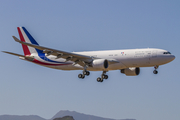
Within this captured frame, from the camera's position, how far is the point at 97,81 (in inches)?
2352

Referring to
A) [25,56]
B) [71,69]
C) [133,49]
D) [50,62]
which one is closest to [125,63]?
[133,49]

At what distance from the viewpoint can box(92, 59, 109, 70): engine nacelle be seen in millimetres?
55031

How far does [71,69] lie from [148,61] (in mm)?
15593

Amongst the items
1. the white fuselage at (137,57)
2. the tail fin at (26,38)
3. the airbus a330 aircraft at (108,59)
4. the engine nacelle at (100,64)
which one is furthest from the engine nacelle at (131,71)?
the tail fin at (26,38)

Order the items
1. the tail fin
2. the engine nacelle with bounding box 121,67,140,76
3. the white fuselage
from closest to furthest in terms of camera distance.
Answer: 1. the white fuselage
2. the engine nacelle with bounding box 121,67,140,76
3. the tail fin

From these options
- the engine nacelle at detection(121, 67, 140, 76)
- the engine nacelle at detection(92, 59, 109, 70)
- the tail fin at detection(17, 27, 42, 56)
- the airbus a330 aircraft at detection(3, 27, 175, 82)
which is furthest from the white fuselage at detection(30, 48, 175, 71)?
the tail fin at detection(17, 27, 42, 56)

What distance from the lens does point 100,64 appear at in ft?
181

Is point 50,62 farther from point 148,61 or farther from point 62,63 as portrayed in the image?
point 148,61

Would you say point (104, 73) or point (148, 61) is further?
point (104, 73)

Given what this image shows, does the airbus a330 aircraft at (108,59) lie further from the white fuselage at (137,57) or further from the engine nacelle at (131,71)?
the engine nacelle at (131,71)

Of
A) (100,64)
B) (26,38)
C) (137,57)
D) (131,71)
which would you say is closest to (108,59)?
(100,64)

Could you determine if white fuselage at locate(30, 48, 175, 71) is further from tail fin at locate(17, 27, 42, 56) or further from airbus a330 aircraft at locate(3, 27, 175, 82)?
tail fin at locate(17, 27, 42, 56)

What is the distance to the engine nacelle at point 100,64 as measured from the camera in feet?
181

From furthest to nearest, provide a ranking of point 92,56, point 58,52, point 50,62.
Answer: point 50,62 → point 92,56 → point 58,52
